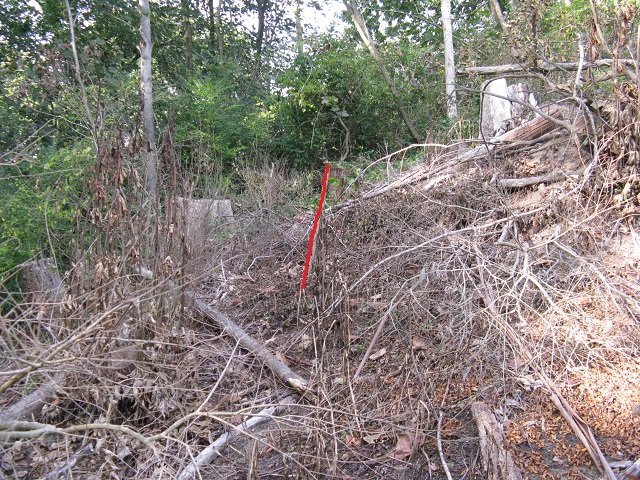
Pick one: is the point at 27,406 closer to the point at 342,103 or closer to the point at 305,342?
the point at 305,342

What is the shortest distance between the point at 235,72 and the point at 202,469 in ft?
42.1

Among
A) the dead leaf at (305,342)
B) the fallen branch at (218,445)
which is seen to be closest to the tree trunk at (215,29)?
the dead leaf at (305,342)

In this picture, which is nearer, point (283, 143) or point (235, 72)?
point (283, 143)

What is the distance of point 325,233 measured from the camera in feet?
13.1

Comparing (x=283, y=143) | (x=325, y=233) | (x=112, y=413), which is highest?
(x=283, y=143)

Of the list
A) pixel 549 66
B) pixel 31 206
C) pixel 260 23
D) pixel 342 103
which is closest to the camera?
pixel 549 66

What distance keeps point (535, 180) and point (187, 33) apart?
11684 millimetres

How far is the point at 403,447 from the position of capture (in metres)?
2.89

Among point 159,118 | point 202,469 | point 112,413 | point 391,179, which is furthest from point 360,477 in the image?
point 159,118

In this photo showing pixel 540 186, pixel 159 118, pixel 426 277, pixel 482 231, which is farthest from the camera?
pixel 159 118

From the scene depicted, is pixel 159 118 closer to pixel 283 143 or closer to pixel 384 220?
pixel 283 143

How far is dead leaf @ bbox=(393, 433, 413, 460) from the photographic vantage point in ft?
9.27

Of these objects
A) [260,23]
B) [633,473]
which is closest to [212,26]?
[260,23]

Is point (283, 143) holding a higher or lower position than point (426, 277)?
higher
